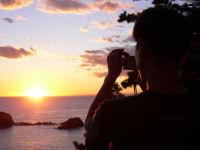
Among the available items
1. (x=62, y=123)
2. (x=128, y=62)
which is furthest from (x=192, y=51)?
(x=62, y=123)

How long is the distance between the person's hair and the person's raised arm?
28cm

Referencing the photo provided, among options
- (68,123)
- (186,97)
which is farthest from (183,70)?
(68,123)

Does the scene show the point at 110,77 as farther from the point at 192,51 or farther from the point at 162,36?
the point at 192,51

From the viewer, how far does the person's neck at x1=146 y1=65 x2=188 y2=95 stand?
127 centimetres

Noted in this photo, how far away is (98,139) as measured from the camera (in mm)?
1276

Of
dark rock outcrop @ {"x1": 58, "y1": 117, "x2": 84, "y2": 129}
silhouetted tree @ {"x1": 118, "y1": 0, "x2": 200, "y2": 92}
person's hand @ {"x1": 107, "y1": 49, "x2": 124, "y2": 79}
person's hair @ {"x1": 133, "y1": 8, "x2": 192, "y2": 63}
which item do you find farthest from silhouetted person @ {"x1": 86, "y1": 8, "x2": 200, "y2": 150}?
dark rock outcrop @ {"x1": 58, "y1": 117, "x2": 84, "y2": 129}

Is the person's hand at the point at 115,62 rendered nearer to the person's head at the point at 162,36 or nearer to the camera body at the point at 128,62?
the camera body at the point at 128,62

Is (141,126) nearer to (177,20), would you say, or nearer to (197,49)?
(177,20)

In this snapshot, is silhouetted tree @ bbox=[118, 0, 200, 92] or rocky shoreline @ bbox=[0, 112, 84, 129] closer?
silhouetted tree @ bbox=[118, 0, 200, 92]

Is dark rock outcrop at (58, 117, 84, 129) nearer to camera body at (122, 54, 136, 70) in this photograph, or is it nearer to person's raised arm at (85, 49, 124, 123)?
camera body at (122, 54, 136, 70)

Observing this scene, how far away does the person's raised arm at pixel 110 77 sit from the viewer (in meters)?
1.40

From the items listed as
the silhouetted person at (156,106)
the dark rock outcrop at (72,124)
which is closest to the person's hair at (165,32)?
the silhouetted person at (156,106)

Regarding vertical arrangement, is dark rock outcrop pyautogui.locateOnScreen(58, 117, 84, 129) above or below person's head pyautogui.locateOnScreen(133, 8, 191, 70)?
below

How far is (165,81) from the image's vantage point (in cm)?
128
